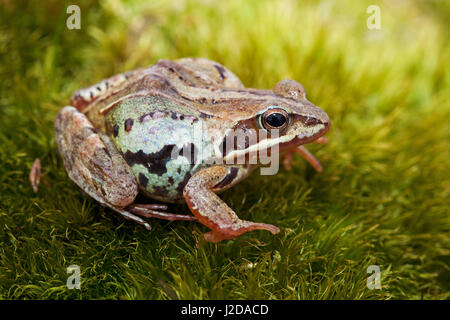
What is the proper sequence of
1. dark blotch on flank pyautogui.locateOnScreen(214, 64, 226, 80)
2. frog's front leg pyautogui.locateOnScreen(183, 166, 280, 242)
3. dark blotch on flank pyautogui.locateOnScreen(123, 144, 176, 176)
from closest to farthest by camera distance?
frog's front leg pyautogui.locateOnScreen(183, 166, 280, 242) < dark blotch on flank pyautogui.locateOnScreen(123, 144, 176, 176) < dark blotch on flank pyautogui.locateOnScreen(214, 64, 226, 80)

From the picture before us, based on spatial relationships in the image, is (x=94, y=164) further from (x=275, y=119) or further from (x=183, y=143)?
(x=275, y=119)

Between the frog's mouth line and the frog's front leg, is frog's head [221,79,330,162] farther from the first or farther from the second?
the frog's front leg

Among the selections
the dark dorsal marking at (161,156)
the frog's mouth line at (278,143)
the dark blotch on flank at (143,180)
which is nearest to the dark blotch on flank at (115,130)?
the dark dorsal marking at (161,156)

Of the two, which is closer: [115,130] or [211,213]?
[211,213]

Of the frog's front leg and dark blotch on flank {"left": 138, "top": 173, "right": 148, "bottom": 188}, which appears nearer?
the frog's front leg

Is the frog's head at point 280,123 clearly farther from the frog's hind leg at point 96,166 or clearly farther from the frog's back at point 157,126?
the frog's hind leg at point 96,166

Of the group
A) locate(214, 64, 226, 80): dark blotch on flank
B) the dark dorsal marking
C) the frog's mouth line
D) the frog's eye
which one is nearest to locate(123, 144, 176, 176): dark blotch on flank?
the dark dorsal marking

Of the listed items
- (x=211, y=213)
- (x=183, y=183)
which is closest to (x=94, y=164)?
(x=183, y=183)
